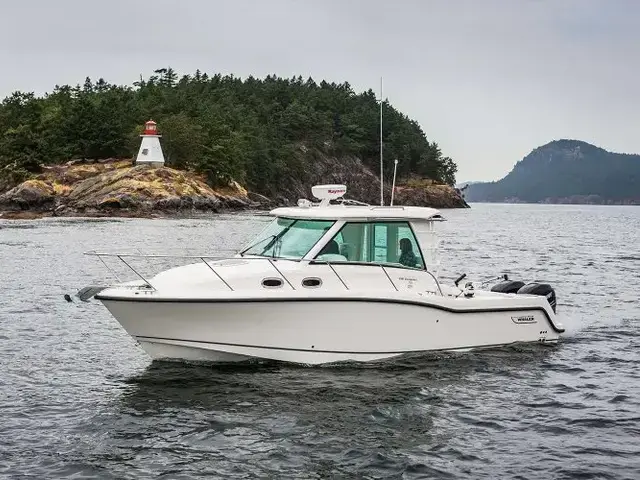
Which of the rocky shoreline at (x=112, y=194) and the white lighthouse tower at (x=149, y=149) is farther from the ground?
the white lighthouse tower at (x=149, y=149)

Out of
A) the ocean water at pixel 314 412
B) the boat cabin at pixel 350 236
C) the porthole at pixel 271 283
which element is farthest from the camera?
the boat cabin at pixel 350 236

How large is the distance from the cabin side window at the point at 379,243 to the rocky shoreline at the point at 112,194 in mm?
53664

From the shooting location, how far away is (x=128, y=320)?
12.2 metres

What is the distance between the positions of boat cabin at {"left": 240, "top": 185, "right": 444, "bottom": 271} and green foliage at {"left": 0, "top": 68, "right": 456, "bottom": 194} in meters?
73.8

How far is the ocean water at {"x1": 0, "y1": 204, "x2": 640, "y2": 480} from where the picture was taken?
29.1ft

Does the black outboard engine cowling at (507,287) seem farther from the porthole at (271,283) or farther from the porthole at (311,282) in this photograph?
the porthole at (271,283)

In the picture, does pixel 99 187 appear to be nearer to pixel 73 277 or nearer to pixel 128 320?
pixel 73 277

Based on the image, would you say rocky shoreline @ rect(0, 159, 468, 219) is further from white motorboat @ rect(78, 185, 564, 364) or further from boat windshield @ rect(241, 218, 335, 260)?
white motorboat @ rect(78, 185, 564, 364)

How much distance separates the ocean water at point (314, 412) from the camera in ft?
29.1

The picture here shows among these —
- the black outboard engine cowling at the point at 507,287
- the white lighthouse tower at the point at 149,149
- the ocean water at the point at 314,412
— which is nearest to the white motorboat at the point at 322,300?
the ocean water at the point at 314,412

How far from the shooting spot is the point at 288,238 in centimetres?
1359

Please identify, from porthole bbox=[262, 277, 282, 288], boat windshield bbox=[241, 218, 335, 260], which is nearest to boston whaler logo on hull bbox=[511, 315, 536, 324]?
boat windshield bbox=[241, 218, 335, 260]

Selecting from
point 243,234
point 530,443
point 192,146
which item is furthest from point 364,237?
point 192,146

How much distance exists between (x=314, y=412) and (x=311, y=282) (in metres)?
2.60
